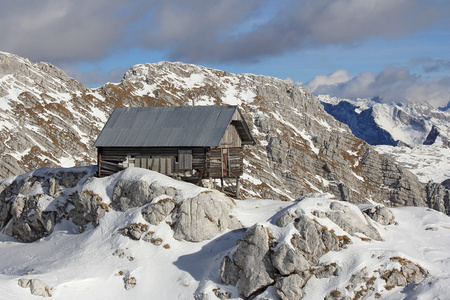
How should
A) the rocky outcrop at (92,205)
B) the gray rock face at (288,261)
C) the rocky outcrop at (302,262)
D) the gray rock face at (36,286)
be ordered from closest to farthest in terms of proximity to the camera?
→ the rocky outcrop at (302,262) < the gray rock face at (36,286) < the gray rock face at (288,261) < the rocky outcrop at (92,205)

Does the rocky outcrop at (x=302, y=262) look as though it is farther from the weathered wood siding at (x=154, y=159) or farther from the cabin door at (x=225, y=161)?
the cabin door at (x=225, y=161)

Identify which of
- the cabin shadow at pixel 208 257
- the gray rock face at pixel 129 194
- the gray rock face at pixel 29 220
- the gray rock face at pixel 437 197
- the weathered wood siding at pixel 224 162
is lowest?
the gray rock face at pixel 437 197

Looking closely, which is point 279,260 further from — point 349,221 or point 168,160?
point 168,160

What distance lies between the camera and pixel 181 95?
18225 centimetres

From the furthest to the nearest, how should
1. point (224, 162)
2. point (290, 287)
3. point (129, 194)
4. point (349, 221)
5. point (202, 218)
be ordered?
point (224, 162)
point (129, 194)
point (202, 218)
point (349, 221)
point (290, 287)

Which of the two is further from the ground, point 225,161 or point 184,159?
point 184,159

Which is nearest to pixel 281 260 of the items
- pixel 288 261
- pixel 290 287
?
pixel 288 261

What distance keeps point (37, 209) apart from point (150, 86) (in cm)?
Answer: 14514

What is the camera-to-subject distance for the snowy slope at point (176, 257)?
2758 centimetres

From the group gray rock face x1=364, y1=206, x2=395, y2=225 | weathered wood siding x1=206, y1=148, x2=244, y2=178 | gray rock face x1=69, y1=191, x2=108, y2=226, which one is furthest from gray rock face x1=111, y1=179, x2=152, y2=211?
gray rock face x1=364, y1=206, x2=395, y2=225

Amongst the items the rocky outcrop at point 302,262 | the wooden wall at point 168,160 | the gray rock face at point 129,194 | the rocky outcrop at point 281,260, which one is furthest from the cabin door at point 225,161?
the rocky outcrop at point 281,260

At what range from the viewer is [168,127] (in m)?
41.8

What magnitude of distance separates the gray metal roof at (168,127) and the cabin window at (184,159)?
765mm

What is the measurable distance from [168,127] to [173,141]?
1.89 metres
